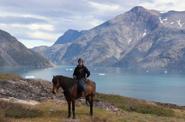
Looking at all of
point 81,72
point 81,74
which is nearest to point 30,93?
point 81,74

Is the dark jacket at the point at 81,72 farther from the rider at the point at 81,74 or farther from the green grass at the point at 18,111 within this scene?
the green grass at the point at 18,111

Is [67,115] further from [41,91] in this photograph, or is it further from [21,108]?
[41,91]

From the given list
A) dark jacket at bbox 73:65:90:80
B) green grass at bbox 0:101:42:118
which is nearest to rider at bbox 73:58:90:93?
dark jacket at bbox 73:65:90:80

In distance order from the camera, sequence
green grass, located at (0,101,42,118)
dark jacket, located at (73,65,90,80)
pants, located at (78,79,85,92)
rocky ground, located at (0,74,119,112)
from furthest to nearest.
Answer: rocky ground, located at (0,74,119,112) < green grass, located at (0,101,42,118) < pants, located at (78,79,85,92) < dark jacket, located at (73,65,90,80)

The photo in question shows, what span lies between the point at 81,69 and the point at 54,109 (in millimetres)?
8063

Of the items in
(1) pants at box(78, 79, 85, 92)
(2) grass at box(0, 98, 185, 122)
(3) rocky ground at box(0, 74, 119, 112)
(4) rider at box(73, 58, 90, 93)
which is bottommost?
(2) grass at box(0, 98, 185, 122)

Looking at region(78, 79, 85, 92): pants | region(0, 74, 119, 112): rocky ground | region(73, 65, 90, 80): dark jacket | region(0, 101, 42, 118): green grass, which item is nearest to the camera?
region(73, 65, 90, 80): dark jacket

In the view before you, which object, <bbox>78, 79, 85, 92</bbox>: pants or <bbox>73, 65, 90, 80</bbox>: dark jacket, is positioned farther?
<bbox>78, 79, 85, 92</bbox>: pants

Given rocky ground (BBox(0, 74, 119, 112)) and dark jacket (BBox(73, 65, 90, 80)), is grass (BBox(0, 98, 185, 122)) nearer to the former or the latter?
dark jacket (BBox(73, 65, 90, 80))

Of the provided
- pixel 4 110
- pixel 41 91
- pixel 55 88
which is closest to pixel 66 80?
pixel 55 88

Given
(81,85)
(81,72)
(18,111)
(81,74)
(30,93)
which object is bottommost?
(18,111)

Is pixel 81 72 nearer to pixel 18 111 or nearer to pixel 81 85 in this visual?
pixel 81 85

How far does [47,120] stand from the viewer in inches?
1257

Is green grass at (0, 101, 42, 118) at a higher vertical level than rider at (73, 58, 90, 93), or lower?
lower
